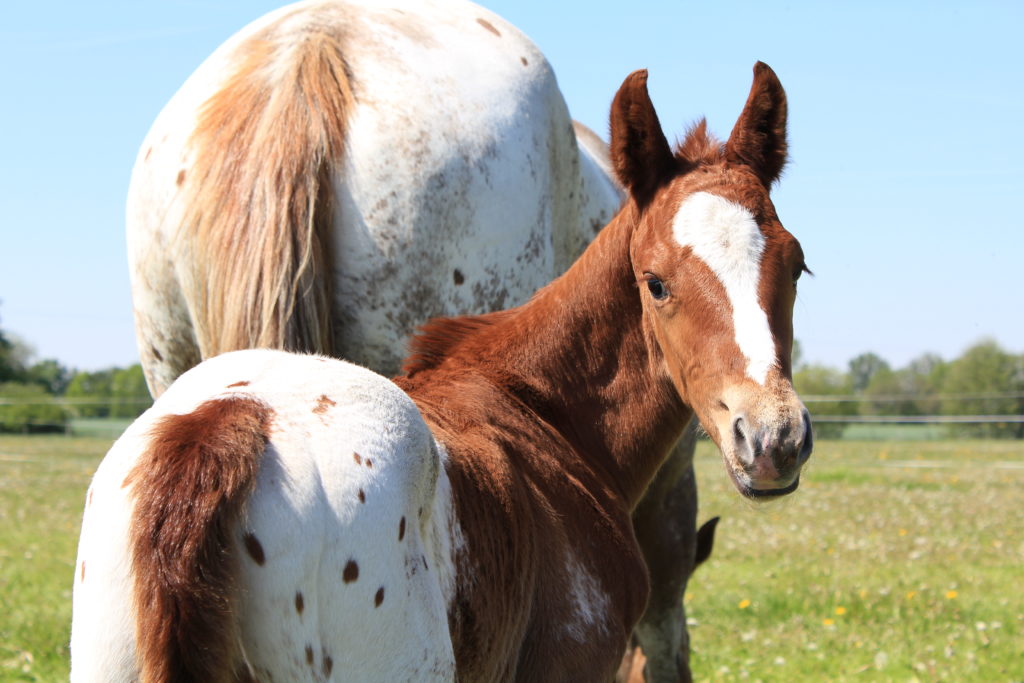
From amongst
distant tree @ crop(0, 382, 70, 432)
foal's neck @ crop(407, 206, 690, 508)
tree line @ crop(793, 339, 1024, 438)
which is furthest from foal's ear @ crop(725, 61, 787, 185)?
distant tree @ crop(0, 382, 70, 432)

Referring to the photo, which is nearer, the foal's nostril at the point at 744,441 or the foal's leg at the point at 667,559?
the foal's nostril at the point at 744,441

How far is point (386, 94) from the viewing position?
3584mm

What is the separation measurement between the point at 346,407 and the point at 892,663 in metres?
4.03

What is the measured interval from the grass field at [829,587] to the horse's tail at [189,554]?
141 centimetres

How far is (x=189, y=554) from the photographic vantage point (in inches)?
64.3

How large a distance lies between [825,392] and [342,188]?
4109cm

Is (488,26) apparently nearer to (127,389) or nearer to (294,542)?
(294,542)

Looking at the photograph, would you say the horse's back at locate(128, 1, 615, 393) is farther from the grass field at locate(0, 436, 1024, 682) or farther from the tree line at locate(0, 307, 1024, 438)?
the tree line at locate(0, 307, 1024, 438)

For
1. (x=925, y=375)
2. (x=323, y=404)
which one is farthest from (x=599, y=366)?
(x=925, y=375)

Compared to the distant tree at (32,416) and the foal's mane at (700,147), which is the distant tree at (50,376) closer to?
the distant tree at (32,416)

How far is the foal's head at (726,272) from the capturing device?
242 cm

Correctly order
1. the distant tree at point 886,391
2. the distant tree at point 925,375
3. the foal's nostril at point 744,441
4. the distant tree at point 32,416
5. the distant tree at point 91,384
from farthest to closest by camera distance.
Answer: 1. the distant tree at point 91,384
2. the distant tree at point 925,375
3. the distant tree at point 886,391
4. the distant tree at point 32,416
5. the foal's nostril at point 744,441

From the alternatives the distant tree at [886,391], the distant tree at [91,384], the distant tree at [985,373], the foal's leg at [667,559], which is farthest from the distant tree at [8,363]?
the foal's leg at [667,559]

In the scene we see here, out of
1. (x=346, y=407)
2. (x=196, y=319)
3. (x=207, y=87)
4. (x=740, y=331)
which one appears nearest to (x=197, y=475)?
(x=346, y=407)
